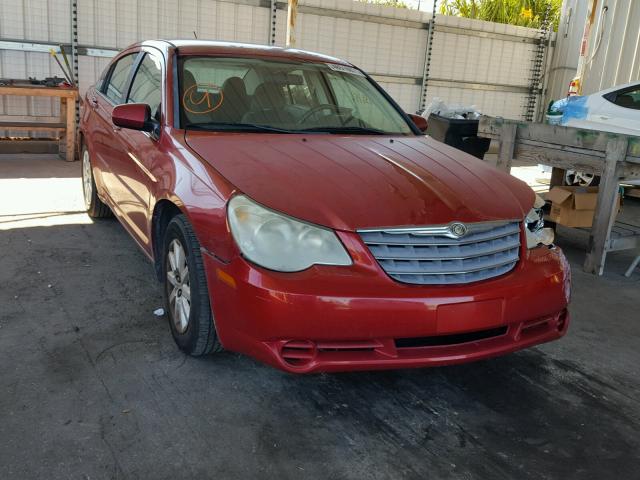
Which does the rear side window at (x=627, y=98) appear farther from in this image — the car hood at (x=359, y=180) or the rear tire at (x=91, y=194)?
the rear tire at (x=91, y=194)

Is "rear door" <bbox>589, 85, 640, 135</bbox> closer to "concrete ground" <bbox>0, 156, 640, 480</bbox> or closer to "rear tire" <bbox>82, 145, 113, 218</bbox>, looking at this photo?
"concrete ground" <bbox>0, 156, 640, 480</bbox>

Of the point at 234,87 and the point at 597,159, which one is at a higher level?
the point at 234,87

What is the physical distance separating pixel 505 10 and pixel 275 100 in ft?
56.9

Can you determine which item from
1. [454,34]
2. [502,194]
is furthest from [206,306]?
[454,34]

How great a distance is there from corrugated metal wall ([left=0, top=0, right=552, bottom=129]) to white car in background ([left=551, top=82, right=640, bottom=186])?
4.78 meters

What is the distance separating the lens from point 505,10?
1888 centimetres

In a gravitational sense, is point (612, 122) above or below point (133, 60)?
below

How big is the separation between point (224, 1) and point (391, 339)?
962 cm

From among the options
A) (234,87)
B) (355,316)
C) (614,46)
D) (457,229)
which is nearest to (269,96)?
Result: (234,87)

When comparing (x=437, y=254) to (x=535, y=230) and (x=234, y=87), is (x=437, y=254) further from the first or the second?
(x=234, y=87)

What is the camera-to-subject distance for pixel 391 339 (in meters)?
2.46

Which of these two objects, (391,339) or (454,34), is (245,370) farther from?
(454,34)

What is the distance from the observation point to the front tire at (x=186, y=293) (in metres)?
2.81

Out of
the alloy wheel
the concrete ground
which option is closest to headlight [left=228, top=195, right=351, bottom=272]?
the alloy wheel
